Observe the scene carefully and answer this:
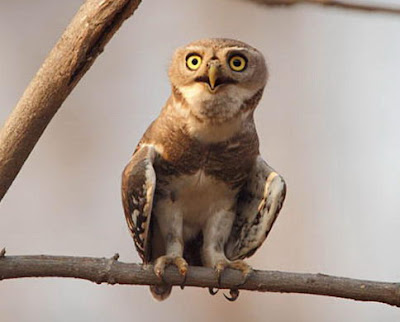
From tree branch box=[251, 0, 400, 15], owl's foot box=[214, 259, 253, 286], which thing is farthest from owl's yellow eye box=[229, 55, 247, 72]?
tree branch box=[251, 0, 400, 15]

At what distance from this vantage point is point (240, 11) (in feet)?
32.9

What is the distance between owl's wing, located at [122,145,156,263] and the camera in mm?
4348

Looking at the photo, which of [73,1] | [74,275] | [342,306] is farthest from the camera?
[73,1]

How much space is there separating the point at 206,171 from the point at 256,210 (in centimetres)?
34

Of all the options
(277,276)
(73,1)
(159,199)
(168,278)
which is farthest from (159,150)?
(73,1)

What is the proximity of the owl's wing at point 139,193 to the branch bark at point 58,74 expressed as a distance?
1.00 meters

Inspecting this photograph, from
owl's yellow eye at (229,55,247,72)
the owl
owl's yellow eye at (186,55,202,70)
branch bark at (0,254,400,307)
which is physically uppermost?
owl's yellow eye at (229,55,247,72)

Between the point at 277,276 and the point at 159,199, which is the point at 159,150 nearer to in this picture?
the point at 159,199

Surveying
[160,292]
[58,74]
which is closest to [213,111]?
[160,292]

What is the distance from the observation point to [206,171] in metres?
4.51

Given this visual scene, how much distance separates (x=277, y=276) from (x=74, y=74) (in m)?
1.15

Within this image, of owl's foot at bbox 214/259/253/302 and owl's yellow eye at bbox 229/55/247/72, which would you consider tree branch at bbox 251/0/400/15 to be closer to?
owl's yellow eye at bbox 229/55/247/72

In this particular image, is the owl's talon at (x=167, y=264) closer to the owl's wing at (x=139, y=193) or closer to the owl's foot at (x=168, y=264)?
the owl's foot at (x=168, y=264)

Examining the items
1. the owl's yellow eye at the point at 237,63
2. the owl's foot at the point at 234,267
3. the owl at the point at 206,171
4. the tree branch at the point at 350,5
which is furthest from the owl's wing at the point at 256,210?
the tree branch at the point at 350,5
